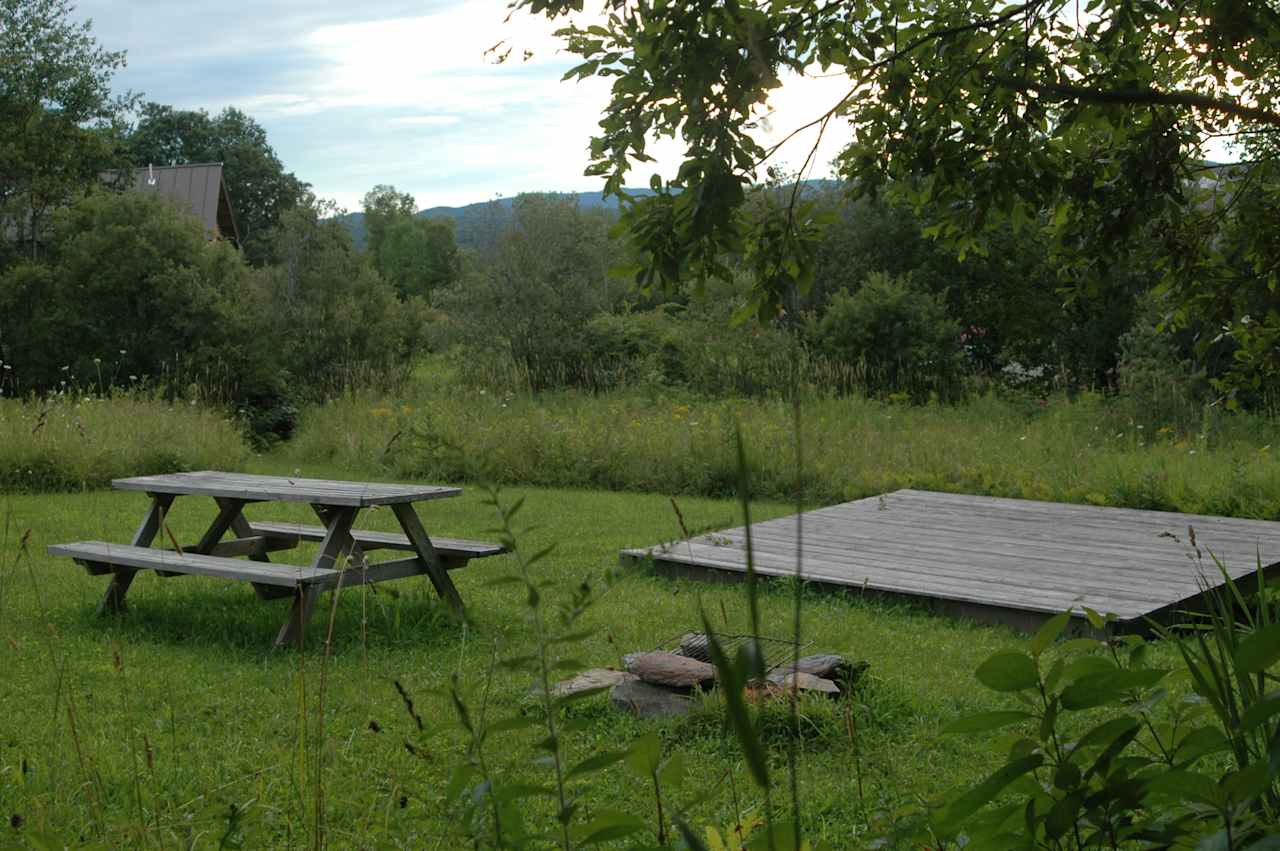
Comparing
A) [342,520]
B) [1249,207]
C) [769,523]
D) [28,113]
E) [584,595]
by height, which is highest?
[28,113]

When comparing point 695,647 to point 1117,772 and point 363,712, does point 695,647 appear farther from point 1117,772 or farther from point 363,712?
point 1117,772

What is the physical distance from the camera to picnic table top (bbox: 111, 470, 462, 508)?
524cm

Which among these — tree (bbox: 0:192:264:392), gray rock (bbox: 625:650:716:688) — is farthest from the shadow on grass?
tree (bbox: 0:192:264:392)

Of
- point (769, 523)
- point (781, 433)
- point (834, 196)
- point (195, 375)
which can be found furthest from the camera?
point (834, 196)

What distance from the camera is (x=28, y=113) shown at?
24.6 meters

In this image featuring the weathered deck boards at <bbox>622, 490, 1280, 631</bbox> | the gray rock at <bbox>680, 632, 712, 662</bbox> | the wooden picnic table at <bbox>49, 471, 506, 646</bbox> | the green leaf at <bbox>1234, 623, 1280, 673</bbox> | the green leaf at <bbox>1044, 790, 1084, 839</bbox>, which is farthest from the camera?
the weathered deck boards at <bbox>622, 490, 1280, 631</bbox>

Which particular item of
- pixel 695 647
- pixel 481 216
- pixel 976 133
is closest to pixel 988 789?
pixel 976 133

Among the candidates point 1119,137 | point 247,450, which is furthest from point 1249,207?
point 247,450

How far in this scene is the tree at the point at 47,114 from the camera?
76.9ft

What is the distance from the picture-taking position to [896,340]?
17.5m

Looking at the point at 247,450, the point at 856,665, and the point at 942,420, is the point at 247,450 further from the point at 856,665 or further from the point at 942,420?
the point at 856,665

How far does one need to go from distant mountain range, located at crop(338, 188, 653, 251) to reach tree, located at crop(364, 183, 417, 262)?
550 millimetres

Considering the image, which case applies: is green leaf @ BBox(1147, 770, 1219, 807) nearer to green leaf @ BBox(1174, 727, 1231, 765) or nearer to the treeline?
green leaf @ BBox(1174, 727, 1231, 765)

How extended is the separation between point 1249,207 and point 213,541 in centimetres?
495
